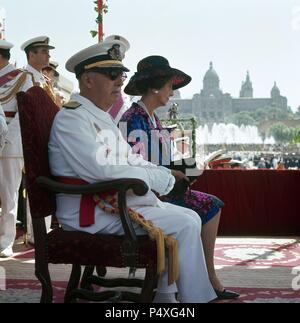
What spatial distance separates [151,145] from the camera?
Result: 3.62 m

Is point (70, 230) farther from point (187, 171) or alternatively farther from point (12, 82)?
point (12, 82)

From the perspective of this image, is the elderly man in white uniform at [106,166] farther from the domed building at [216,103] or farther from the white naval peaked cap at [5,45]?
the domed building at [216,103]

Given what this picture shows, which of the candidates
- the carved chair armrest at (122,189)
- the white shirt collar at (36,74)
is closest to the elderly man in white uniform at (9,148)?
the white shirt collar at (36,74)

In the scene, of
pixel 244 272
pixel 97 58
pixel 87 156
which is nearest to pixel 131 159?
pixel 87 156

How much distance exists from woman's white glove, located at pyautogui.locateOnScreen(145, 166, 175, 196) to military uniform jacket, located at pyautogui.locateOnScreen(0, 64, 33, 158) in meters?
2.45

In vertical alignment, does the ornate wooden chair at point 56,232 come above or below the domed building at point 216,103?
below

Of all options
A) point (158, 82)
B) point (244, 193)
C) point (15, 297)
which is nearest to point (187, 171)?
point (158, 82)

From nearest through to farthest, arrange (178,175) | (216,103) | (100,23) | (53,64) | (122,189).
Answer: (122,189), (178,175), (100,23), (53,64), (216,103)

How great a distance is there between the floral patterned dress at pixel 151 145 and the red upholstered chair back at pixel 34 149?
2.25ft

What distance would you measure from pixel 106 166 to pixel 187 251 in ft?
1.81

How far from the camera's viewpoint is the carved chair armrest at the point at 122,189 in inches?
108

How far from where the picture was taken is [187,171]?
3.54 m

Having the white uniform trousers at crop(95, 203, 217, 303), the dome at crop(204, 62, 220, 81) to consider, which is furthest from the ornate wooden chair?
the dome at crop(204, 62, 220, 81)

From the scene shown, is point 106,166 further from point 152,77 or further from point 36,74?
point 36,74
